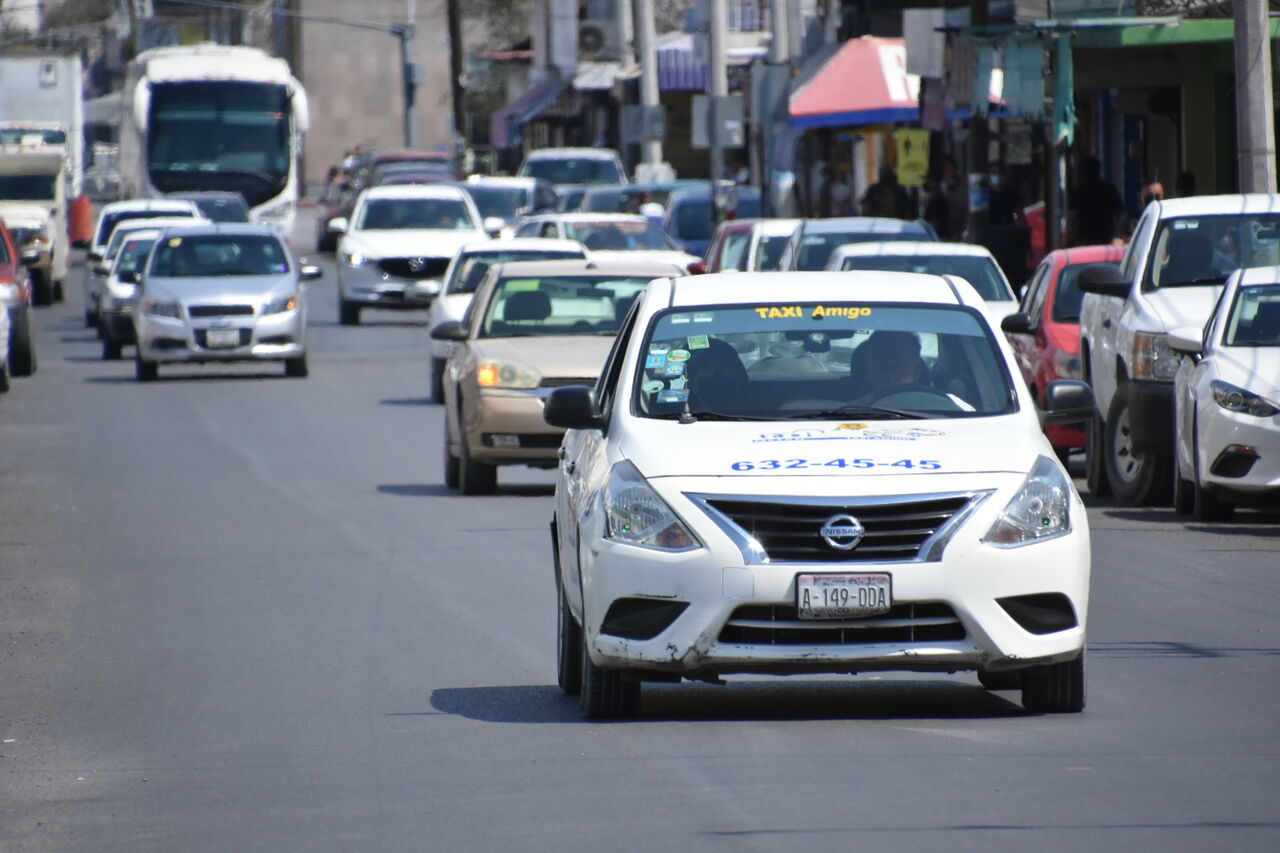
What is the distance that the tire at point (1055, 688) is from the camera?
891 cm

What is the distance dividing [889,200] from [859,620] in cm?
2866

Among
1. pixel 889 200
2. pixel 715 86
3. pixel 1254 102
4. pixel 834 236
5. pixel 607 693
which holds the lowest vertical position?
pixel 607 693

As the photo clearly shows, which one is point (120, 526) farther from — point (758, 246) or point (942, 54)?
point (942, 54)

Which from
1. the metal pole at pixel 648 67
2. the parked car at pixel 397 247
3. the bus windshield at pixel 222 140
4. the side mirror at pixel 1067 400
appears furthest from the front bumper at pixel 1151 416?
the bus windshield at pixel 222 140

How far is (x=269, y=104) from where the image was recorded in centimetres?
5134

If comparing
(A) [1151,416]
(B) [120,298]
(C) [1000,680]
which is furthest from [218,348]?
(C) [1000,680]

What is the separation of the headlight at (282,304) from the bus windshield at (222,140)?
854 inches

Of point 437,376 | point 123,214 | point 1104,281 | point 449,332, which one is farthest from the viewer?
point 123,214

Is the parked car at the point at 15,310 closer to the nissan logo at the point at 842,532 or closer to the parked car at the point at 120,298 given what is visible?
the parked car at the point at 120,298

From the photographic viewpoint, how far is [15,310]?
31.0 meters

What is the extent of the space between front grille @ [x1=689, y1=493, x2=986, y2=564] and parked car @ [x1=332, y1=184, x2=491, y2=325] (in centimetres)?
3081

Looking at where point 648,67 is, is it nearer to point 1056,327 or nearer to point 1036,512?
point 1056,327

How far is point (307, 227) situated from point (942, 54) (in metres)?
44.9

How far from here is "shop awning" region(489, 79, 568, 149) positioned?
268 ft
